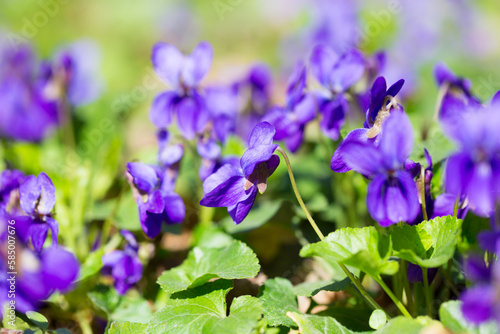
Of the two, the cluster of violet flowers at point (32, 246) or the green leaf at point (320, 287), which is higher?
the cluster of violet flowers at point (32, 246)

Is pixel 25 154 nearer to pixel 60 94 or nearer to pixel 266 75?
pixel 60 94

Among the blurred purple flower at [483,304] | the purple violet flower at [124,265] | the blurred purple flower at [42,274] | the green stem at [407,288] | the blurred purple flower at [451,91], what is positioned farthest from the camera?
the blurred purple flower at [451,91]

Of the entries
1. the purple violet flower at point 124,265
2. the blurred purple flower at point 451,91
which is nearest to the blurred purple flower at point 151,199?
the purple violet flower at point 124,265

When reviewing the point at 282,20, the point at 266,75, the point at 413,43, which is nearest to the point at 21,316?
the point at 266,75

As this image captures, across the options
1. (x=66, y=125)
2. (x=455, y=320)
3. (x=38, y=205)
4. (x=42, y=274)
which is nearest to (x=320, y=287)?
(x=455, y=320)

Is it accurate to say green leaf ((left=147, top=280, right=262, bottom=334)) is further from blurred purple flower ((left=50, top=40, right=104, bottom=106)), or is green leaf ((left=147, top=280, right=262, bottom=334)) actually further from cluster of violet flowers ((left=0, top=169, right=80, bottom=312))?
blurred purple flower ((left=50, top=40, right=104, bottom=106))

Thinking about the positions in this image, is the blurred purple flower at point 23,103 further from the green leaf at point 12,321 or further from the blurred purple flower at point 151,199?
the green leaf at point 12,321

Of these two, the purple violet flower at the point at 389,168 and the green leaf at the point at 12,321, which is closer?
the purple violet flower at the point at 389,168

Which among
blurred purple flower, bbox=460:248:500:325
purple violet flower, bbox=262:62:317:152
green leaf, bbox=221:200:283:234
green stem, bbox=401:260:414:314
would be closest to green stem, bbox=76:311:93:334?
green leaf, bbox=221:200:283:234
